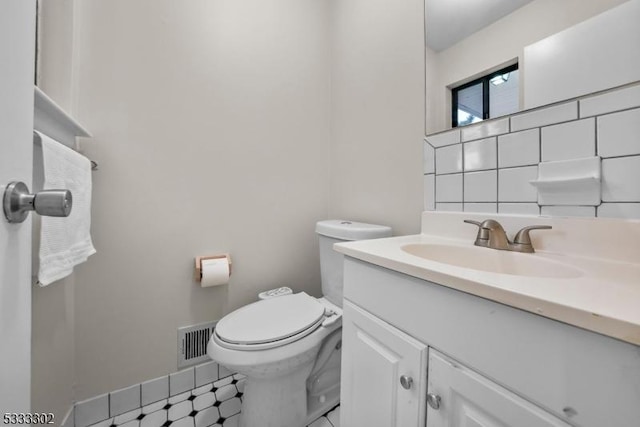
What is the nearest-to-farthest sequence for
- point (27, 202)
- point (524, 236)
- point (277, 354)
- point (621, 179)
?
point (27, 202), point (621, 179), point (524, 236), point (277, 354)

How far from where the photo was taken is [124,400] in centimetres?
100

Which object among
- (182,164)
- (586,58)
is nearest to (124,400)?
(182,164)

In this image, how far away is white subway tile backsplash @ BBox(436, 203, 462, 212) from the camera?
864 mm

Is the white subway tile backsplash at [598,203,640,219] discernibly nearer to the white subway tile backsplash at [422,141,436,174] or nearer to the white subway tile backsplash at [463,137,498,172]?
the white subway tile backsplash at [463,137,498,172]

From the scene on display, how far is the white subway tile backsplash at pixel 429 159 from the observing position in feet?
3.11

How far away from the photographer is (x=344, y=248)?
70 cm

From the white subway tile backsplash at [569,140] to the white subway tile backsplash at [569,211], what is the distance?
132 millimetres

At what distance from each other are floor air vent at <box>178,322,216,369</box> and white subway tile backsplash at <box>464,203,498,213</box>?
49.2 inches

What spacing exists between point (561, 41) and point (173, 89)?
141 cm

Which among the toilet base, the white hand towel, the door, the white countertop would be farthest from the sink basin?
the white hand towel

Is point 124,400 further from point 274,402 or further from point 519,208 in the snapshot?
point 519,208

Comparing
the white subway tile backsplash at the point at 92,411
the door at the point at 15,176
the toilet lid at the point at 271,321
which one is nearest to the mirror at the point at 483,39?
the toilet lid at the point at 271,321

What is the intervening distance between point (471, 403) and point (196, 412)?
1.11 meters

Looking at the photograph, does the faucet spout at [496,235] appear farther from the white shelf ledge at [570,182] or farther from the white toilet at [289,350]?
the white toilet at [289,350]
